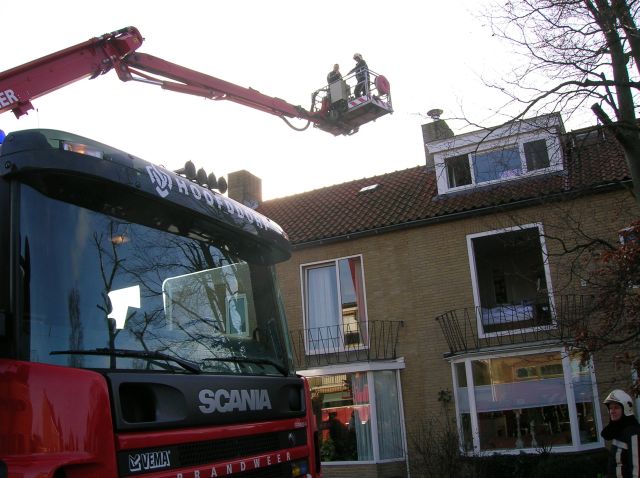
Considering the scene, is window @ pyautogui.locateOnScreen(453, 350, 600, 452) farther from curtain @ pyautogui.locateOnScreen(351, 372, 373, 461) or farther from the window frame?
curtain @ pyautogui.locateOnScreen(351, 372, 373, 461)

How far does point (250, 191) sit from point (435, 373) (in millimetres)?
8694

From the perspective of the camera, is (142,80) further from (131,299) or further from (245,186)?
(245,186)

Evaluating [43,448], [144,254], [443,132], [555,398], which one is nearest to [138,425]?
[43,448]

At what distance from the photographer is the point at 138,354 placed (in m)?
3.13

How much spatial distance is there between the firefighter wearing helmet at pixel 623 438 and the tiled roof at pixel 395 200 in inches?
212

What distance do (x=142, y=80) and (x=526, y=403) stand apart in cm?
1005

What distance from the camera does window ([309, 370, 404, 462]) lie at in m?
14.3

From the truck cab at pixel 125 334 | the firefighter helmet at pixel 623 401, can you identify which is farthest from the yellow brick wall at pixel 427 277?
the truck cab at pixel 125 334

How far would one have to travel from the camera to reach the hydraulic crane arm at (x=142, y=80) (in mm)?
5781

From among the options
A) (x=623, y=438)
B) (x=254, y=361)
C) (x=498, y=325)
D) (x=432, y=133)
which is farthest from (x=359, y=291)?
(x=254, y=361)

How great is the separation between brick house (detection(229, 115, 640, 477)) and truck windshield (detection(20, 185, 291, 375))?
28.5 ft

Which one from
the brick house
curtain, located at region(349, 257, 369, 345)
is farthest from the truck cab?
curtain, located at region(349, 257, 369, 345)

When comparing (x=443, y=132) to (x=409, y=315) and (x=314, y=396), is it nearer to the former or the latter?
(x=409, y=315)

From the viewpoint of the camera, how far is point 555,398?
42.8ft
